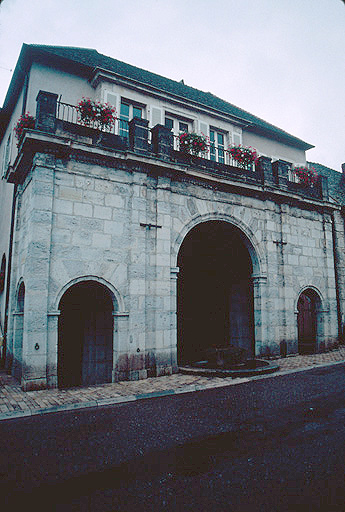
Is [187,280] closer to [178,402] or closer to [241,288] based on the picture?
[241,288]

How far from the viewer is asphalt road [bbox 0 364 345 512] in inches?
112

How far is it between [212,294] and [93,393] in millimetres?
8351

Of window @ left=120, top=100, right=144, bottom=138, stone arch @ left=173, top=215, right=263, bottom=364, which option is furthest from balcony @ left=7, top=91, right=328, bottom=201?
stone arch @ left=173, top=215, right=263, bottom=364

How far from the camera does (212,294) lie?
14.5 metres

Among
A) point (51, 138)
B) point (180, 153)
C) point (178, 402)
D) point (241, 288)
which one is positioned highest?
point (180, 153)

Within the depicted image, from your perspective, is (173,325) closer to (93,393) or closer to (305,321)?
(93,393)

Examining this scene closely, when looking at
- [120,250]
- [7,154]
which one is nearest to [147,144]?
[120,250]

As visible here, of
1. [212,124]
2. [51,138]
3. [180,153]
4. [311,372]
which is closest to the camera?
[51,138]

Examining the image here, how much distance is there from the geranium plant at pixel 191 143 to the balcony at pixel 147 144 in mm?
392

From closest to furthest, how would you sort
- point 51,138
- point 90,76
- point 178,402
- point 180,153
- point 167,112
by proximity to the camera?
point 178,402 < point 51,138 < point 180,153 < point 90,76 < point 167,112

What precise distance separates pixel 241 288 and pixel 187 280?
91.6 inches

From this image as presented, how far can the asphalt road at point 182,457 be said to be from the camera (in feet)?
9.31

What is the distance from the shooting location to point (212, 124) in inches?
534

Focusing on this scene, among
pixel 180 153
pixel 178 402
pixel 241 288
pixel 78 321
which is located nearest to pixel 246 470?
pixel 178 402
